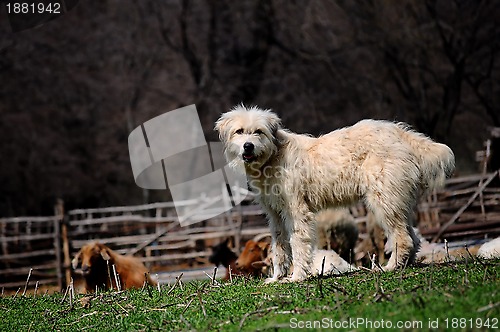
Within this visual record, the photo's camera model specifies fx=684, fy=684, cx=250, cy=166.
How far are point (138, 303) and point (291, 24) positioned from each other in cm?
2592

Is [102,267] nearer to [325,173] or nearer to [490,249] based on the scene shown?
[325,173]

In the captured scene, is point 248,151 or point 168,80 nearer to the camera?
point 248,151

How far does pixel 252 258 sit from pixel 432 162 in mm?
4529

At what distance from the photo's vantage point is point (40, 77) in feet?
107

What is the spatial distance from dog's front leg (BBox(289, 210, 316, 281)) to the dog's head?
850mm

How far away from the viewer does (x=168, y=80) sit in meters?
33.6

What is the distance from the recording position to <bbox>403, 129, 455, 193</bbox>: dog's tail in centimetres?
835

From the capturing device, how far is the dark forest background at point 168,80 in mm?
29062

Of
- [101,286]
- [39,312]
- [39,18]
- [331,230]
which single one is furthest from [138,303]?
[39,18]

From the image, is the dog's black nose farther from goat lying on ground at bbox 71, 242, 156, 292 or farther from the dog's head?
goat lying on ground at bbox 71, 242, 156, 292

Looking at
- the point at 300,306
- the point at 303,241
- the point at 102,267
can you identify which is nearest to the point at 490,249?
the point at 303,241

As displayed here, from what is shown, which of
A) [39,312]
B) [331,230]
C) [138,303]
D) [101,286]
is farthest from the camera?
[331,230]

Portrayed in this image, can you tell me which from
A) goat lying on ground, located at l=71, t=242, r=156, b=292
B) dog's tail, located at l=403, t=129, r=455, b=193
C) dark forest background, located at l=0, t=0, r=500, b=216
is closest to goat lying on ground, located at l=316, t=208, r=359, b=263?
goat lying on ground, located at l=71, t=242, r=156, b=292

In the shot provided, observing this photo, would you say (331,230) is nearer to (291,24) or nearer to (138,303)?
(138,303)
